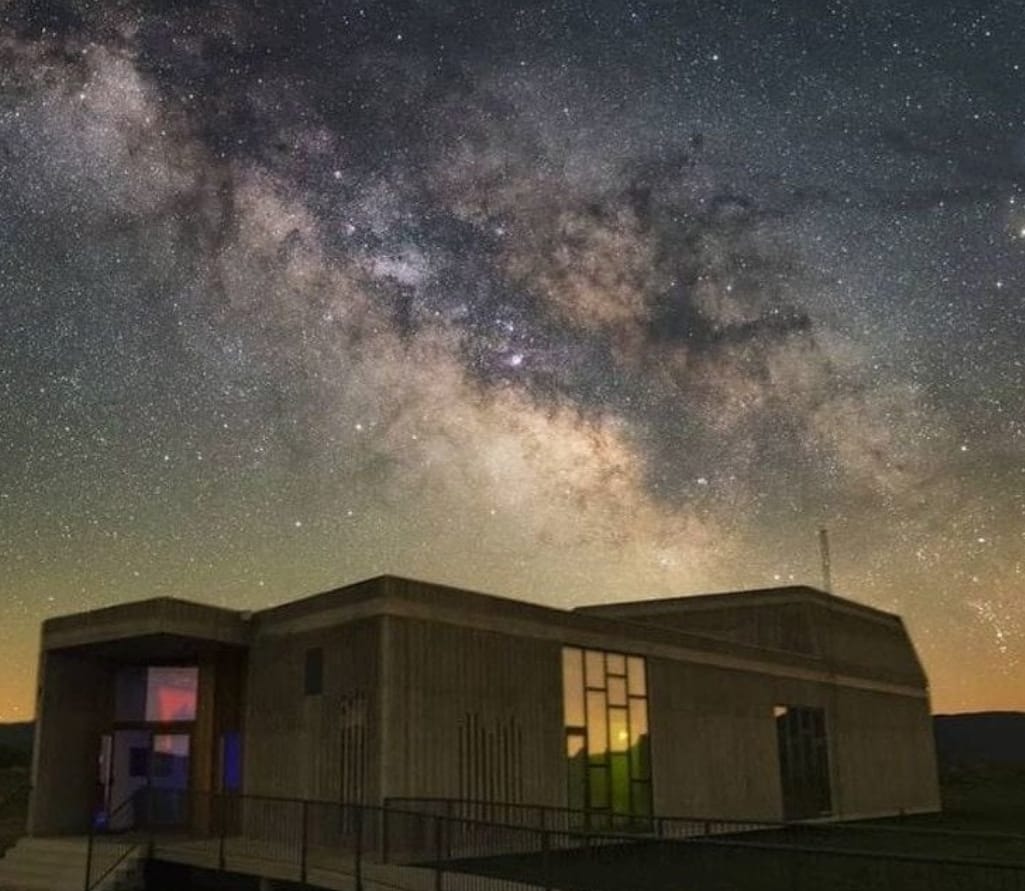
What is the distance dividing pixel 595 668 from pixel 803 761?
11449mm

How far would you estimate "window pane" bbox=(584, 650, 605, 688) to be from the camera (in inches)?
1053

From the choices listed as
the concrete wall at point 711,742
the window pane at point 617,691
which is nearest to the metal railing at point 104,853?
the window pane at point 617,691

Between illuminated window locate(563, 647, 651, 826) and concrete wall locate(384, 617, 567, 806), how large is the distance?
0.59 metres

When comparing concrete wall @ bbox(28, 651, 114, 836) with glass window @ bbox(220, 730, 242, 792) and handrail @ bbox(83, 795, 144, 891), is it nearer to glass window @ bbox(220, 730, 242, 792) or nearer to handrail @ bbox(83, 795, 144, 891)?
glass window @ bbox(220, 730, 242, 792)

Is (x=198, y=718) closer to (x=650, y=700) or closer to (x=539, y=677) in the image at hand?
(x=539, y=677)

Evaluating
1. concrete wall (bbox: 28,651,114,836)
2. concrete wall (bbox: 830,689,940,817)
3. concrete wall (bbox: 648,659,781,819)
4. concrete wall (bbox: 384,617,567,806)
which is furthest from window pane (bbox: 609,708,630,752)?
concrete wall (bbox: 830,689,940,817)

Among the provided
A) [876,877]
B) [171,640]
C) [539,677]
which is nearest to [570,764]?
[539,677]

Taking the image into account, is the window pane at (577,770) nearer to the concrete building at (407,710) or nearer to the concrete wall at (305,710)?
the concrete building at (407,710)

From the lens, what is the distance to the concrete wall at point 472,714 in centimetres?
2183

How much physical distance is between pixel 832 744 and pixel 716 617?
246 inches

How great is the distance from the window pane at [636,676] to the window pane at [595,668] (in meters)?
1.06

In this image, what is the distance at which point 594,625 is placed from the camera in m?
27.1

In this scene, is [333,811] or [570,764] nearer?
[333,811]

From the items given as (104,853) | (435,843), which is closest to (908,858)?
(435,843)
